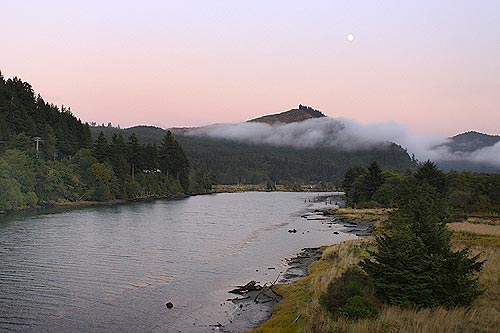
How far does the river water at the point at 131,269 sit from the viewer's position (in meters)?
28.1

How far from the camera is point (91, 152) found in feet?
466

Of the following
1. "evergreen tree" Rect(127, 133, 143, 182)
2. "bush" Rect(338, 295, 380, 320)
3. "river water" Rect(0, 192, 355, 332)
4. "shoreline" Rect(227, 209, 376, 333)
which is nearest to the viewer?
"bush" Rect(338, 295, 380, 320)

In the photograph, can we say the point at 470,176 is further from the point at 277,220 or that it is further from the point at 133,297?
the point at 133,297

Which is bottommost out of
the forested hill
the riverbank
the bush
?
the riverbank

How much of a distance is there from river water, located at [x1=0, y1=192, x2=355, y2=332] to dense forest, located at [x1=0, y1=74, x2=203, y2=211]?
29.6 meters

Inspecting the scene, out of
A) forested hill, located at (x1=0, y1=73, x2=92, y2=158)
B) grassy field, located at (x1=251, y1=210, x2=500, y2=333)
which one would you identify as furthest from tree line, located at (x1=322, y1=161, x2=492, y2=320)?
forested hill, located at (x1=0, y1=73, x2=92, y2=158)

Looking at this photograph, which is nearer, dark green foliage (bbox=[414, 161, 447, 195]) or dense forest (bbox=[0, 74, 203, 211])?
dark green foliage (bbox=[414, 161, 447, 195])

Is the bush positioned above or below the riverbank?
above

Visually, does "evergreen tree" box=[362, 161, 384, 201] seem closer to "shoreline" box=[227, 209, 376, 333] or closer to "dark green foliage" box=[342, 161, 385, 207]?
"dark green foliage" box=[342, 161, 385, 207]

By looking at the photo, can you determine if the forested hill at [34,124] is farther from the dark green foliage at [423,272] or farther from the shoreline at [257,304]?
the dark green foliage at [423,272]

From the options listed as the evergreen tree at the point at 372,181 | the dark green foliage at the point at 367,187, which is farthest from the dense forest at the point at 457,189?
the evergreen tree at the point at 372,181

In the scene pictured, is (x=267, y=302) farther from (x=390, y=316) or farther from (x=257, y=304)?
(x=390, y=316)

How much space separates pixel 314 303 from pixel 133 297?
Result: 46.5 ft

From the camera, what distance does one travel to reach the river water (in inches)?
1107
